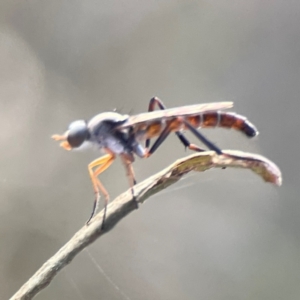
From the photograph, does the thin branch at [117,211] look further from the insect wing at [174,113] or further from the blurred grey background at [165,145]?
the blurred grey background at [165,145]

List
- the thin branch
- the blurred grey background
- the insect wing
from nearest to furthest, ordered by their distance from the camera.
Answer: the thin branch → the insect wing → the blurred grey background

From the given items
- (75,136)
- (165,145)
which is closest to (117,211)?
(75,136)

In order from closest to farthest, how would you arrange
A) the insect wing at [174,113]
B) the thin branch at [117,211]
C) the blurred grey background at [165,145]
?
the thin branch at [117,211]
the insect wing at [174,113]
the blurred grey background at [165,145]

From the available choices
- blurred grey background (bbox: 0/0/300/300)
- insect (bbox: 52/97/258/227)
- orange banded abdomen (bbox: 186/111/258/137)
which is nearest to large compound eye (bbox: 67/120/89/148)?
insect (bbox: 52/97/258/227)

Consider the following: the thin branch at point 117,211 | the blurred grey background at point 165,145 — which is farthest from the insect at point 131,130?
the blurred grey background at point 165,145

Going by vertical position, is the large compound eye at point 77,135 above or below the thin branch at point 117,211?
above

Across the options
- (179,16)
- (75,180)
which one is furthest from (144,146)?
(179,16)

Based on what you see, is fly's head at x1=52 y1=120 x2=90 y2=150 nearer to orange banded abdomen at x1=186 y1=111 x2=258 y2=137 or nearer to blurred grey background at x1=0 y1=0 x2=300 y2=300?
orange banded abdomen at x1=186 y1=111 x2=258 y2=137
